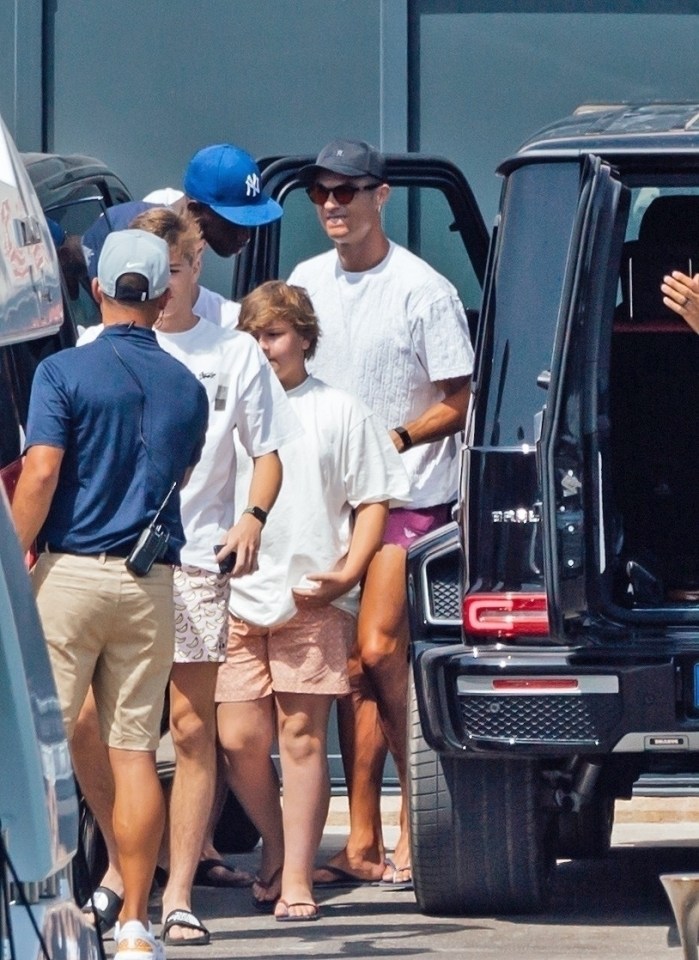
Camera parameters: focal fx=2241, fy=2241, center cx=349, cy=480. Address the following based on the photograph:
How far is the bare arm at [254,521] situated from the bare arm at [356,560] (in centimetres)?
29

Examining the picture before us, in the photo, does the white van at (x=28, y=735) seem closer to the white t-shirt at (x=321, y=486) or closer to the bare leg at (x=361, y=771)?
the white t-shirt at (x=321, y=486)

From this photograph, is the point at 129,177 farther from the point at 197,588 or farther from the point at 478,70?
the point at 197,588

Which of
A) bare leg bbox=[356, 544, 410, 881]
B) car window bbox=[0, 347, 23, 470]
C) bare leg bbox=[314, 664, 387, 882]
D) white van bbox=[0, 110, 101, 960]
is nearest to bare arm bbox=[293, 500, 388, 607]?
bare leg bbox=[356, 544, 410, 881]

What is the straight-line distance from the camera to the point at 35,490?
504cm

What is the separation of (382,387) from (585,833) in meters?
1.38

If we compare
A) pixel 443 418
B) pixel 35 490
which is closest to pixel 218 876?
pixel 443 418

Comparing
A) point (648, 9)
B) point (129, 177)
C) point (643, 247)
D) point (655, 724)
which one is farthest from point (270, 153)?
point (655, 724)

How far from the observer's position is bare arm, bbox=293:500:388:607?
5.88 metres

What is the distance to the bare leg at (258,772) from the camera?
596 centimetres

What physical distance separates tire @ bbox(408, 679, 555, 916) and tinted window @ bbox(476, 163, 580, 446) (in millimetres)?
843

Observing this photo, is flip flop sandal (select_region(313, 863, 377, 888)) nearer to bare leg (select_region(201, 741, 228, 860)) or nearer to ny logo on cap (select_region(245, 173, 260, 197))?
bare leg (select_region(201, 741, 228, 860))

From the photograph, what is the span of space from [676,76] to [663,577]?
2.57 meters

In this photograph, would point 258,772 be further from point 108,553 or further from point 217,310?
point 217,310

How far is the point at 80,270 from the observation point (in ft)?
21.1
